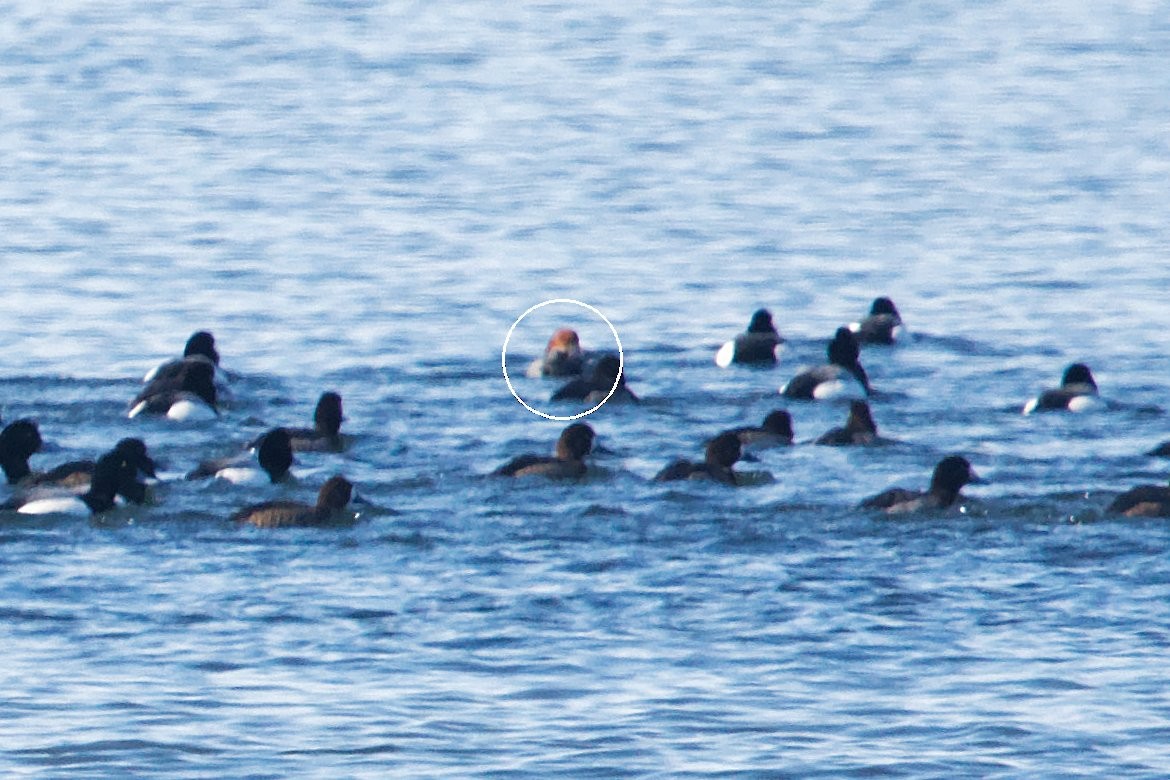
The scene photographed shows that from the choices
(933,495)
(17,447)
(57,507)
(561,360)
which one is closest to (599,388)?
(561,360)

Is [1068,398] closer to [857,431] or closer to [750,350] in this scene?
[857,431]

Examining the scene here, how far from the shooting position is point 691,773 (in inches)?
562

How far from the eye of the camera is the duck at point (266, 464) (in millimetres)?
20938

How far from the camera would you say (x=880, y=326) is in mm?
26844

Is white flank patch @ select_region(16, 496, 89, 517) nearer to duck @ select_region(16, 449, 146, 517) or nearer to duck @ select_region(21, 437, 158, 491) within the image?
duck @ select_region(16, 449, 146, 517)

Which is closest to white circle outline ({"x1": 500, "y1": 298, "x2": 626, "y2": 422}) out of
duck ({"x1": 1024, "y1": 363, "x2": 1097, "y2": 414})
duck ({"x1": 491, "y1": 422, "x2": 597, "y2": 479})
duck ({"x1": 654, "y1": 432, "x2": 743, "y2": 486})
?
duck ({"x1": 491, "y1": 422, "x2": 597, "y2": 479})

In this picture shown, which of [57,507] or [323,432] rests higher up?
[323,432]

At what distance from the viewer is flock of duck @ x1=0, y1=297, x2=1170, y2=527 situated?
19.6 metres

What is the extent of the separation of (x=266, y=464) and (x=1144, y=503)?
21.4 ft

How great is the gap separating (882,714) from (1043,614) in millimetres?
2164

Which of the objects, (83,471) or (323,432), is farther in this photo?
(323,432)

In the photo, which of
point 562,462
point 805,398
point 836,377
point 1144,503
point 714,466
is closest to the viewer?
point 1144,503

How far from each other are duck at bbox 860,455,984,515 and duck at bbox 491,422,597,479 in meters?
2.27

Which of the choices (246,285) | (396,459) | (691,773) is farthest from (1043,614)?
(246,285)
